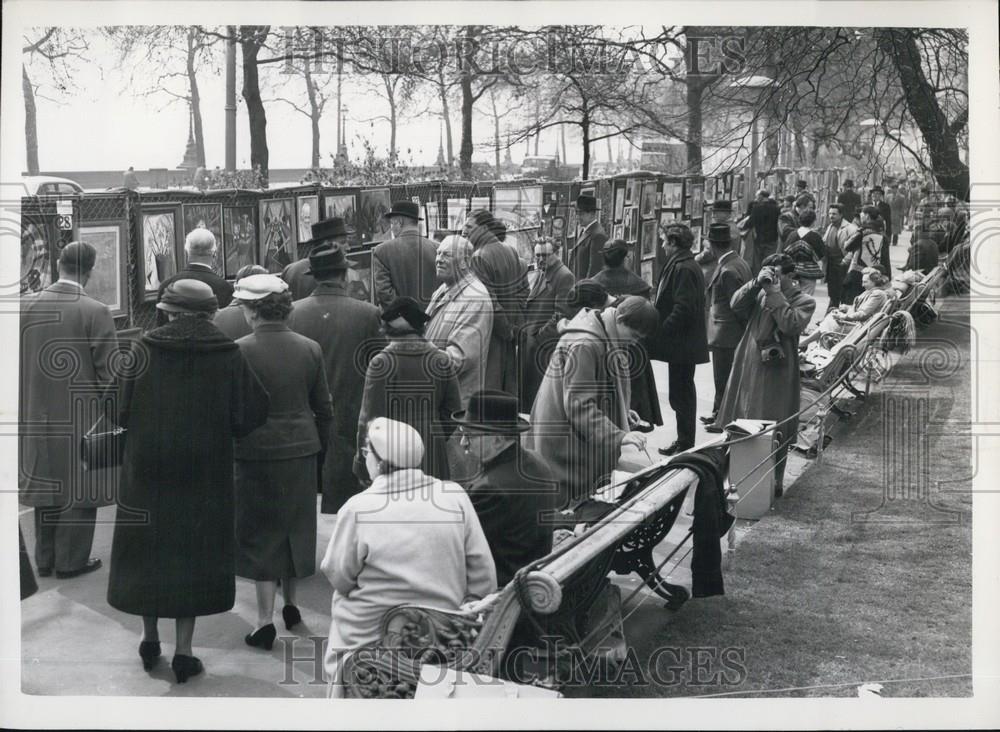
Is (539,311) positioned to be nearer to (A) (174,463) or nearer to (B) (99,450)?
(B) (99,450)

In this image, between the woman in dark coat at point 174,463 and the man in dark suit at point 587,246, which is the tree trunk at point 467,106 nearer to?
the man in dark suit at point 587,246

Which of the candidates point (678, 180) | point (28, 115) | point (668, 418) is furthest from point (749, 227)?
point (28, 115)

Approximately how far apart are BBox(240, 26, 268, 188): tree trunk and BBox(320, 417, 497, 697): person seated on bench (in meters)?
2.69

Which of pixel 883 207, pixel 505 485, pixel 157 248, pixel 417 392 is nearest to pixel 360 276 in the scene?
pixel 157 248

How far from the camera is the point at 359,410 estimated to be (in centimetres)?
606

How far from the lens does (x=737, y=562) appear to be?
21.0 feet

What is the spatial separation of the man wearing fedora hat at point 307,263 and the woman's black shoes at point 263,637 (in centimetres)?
240

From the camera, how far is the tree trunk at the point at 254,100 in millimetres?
5973

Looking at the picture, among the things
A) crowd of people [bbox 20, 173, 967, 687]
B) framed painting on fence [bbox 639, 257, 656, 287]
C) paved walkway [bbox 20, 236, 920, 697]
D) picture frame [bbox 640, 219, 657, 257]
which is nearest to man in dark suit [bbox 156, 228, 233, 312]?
crowd of people [bbox 20, 173, 967, 687]

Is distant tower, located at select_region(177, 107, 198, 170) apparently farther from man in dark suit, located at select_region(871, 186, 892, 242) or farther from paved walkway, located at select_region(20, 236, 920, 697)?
man in dark suit, located at select_region(871, 186, 892, 242)

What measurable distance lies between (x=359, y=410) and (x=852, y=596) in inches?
107

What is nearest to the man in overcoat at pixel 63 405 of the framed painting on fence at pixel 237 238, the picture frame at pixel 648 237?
the framed painting on fence at pixel 237 238

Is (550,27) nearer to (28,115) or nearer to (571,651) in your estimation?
(28,115)

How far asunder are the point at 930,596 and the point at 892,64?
132 inches
